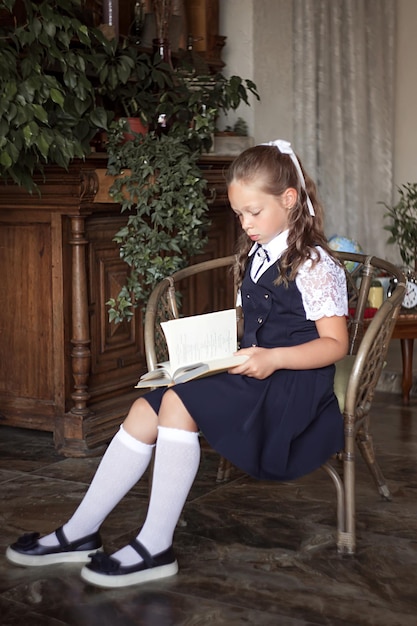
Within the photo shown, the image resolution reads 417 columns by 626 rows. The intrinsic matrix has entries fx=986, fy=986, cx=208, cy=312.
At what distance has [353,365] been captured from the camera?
2578mm

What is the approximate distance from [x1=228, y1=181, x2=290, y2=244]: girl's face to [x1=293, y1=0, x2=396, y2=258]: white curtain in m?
2.93

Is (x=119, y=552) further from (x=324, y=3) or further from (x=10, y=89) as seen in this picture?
(x=324, y=3)

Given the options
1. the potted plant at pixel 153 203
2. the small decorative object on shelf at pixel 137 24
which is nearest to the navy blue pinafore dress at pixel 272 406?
the potted plant at pixel 153 203

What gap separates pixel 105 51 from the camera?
3.68 meters

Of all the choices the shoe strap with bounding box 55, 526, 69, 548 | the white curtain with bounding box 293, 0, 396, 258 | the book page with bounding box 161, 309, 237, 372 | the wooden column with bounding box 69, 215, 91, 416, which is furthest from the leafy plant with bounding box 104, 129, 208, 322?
the white curtain with bounding box 293, 0, 396, 258

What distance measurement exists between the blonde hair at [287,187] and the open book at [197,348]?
21 centimetres

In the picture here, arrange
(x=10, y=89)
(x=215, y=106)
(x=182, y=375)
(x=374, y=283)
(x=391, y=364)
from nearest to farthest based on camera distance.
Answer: (x=182, y=375) → (x=10, y=89) → (x=215, y=106) → (x=374, y=283) → (x=391, y=364)

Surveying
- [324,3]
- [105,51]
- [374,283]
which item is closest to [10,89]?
[105,51]

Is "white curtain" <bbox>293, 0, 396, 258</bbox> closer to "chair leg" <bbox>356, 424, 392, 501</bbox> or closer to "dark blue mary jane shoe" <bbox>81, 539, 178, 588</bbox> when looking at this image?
"chair leg" <bbox>356, 424, 392, 501</bbox>

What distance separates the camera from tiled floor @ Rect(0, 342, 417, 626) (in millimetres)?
2232

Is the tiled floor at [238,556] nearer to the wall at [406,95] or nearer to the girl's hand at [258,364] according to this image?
the girl's hand at [258,364]

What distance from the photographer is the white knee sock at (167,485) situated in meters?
2.38

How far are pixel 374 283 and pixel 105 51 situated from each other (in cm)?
168

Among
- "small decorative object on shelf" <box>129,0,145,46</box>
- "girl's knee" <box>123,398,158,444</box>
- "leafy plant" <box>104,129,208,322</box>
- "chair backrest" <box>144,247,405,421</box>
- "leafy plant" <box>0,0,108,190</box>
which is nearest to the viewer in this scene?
"girl's knee" <box>123,398,158,444</box>
